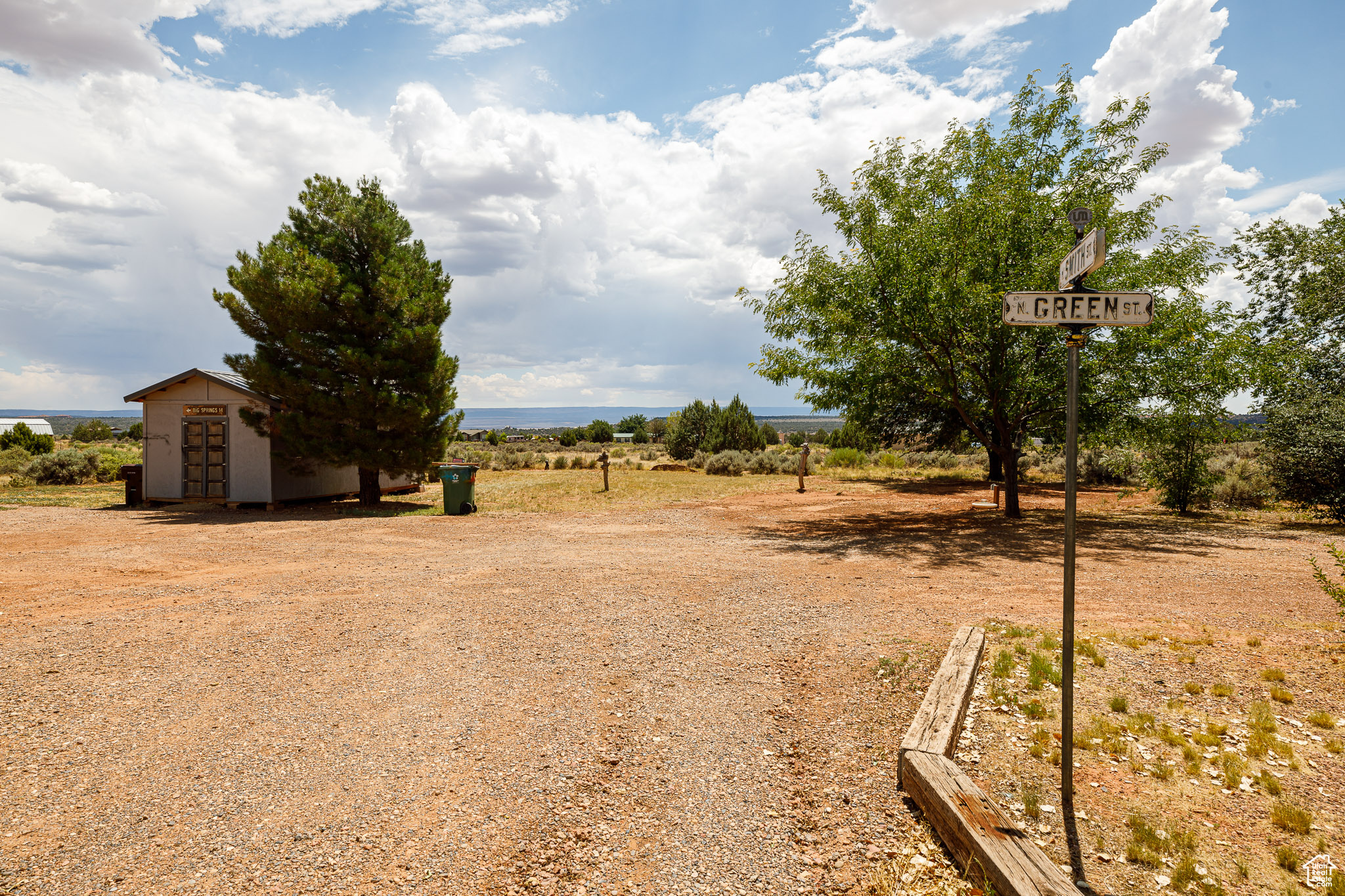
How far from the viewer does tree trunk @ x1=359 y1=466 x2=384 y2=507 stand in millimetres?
18344

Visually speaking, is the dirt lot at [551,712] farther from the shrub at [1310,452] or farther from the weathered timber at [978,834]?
the shrub at [1310,452]

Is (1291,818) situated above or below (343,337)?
below

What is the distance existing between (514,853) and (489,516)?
13.6m

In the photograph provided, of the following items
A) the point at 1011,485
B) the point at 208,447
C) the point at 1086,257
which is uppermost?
the point at 1086,257

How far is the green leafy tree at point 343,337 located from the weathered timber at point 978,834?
15566 millimetres

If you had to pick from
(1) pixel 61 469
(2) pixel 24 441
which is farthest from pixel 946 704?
(2) pixel 24 441

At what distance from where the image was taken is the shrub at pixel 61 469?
2425 centimetres

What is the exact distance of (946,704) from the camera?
4.13 metres

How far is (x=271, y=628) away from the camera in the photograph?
21.5 feet

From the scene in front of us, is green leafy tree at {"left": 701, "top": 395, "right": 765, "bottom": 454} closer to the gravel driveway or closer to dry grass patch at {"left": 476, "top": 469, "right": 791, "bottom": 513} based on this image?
dry grass patch at {"left": 476, "top": 469, "right": 791, "bottom": 513}

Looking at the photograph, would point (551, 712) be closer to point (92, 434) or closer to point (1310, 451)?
point (1310, 451)

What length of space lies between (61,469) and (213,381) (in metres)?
13.0

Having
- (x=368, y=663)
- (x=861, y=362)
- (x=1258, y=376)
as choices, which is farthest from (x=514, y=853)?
(x=1258, y=376)

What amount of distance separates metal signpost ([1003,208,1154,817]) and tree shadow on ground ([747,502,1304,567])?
690 centimetres
